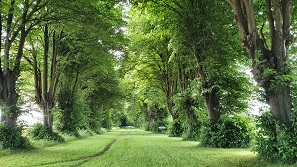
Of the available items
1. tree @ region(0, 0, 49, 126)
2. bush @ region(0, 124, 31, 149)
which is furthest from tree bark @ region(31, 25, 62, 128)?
bush @ region(0, 124, 31, 149)

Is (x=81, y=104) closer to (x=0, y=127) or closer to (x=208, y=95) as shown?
(x=0, y=127)

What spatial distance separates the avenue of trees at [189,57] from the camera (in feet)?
23.7

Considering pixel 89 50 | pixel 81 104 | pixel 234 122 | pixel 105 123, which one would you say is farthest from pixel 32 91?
pixel 105 123

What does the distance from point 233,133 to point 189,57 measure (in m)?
4.82

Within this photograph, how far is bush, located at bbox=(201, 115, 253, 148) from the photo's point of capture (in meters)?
12.1

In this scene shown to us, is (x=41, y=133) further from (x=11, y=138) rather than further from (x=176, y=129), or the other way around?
(x=176, y=129)

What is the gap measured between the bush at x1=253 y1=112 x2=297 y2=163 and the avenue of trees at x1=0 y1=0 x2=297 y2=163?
3 cm

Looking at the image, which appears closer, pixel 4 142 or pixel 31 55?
pixel 4 142

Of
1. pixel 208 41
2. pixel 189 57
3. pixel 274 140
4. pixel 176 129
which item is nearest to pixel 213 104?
pixel 189 57

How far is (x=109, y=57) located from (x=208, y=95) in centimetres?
818

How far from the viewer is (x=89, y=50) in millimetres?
17078

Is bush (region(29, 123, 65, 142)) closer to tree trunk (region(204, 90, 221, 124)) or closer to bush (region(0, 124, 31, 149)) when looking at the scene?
bush (region(0, 124, 31, 149))

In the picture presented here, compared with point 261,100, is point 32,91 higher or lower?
higher

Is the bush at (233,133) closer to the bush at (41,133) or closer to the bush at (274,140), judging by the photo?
the bush at (274,140)
